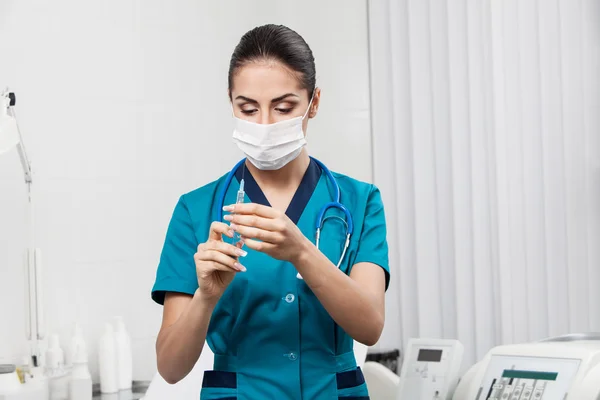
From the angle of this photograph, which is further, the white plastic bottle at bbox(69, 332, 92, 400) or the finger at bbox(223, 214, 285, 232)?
the white plastic bottle at bbox(69, 332, 92, 400)

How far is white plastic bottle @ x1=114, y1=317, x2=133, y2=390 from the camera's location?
2.46m

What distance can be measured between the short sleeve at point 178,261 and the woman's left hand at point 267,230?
222mm

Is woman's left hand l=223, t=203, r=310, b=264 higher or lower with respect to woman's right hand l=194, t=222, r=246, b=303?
higher

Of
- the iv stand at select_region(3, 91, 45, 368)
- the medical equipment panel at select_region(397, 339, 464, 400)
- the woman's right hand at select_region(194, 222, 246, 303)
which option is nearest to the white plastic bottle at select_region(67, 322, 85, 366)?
the iv stand at select_region(3, 91, 45, 368)

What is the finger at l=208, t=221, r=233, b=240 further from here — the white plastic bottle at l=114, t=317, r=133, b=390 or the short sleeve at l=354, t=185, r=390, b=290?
the white plastic bottle at l=114, t=317, r=133, b=390

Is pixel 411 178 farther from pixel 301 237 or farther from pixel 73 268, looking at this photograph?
pixel 301 237

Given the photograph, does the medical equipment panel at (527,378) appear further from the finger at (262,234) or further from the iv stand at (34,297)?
the iv stand at (34,297)

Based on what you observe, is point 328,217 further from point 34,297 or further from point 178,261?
point 34,297

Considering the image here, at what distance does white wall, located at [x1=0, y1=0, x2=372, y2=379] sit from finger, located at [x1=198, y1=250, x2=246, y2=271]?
1428 mm

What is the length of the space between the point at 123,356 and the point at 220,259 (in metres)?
1.42

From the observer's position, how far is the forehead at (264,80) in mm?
1306

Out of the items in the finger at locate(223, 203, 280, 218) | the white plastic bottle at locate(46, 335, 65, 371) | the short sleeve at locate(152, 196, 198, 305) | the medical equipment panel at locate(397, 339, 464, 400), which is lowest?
the medical equipment panel at locate(397, 339, 464, 400)

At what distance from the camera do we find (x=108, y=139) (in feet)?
8.69

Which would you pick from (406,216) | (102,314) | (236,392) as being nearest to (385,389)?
(406,216)
